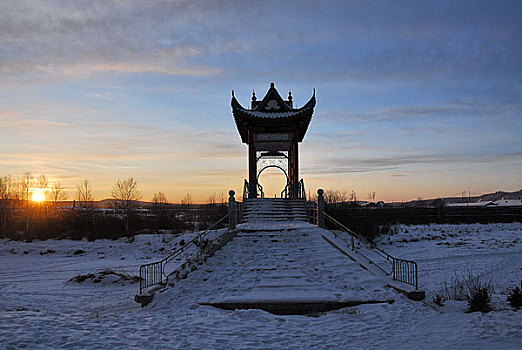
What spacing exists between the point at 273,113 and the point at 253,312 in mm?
13231

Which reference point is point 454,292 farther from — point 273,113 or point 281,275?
point 273,113

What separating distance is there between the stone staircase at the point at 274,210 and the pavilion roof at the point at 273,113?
A: 13.8 ft

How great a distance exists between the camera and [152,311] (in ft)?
27.2

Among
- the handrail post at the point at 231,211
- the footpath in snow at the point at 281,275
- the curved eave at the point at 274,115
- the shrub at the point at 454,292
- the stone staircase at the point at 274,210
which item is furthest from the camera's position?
the curved eave at the point at 274,115

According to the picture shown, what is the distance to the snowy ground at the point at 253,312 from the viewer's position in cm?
613

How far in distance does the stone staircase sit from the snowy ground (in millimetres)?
3835

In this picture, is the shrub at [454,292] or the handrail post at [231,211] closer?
the shrub at [454,292]

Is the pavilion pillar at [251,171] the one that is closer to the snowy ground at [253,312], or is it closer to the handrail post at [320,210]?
the handrail post at [320,210]

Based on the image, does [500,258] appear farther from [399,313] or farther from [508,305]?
[399,313]

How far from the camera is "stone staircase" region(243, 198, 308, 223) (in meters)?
16.8

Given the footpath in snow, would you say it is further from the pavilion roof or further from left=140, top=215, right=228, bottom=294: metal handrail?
the pavilion roof

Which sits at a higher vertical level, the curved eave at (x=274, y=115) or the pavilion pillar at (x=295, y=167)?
the curved eave at (x=274, y=115)

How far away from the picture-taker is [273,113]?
64.2 ft

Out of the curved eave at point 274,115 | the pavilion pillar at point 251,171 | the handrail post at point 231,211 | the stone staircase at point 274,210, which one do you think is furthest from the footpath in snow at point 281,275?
the curved eave at point 274,115
